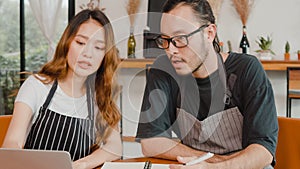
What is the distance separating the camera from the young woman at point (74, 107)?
1.66 metres

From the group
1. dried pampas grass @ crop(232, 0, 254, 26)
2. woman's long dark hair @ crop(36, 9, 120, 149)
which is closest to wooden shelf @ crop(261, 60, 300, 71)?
dried pampas grass @ crop(232, 0, 254, 26)

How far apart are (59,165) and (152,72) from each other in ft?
2.75

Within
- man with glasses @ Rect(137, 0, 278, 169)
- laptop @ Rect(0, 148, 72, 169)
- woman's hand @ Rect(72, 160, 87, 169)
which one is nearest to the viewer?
laptop @ Rect(0, 148, 72, 169)

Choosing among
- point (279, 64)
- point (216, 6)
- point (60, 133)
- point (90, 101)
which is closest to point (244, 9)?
point (216, 6)

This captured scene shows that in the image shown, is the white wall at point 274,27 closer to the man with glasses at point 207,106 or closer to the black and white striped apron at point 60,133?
the man with glasses at point 207,106

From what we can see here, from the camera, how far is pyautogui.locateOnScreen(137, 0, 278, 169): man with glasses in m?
1.65

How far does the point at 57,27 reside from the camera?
489 cm

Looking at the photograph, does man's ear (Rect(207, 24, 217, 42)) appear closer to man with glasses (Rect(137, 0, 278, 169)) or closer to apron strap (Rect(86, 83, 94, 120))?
man with glasses (Rect(137, 0, 278, 169))

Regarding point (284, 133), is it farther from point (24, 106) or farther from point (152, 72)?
point (24, 106)

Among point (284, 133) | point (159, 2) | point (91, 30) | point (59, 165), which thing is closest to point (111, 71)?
point (91, 30)

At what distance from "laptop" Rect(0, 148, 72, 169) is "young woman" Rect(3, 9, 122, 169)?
454 millimetres

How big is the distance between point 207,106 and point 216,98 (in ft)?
0.16

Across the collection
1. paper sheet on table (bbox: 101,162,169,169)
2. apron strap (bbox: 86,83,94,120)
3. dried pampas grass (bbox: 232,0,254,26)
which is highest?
dried pampas grass (bbox: 232,0,254,26)

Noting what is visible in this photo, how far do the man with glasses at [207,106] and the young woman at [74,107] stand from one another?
15 cm
